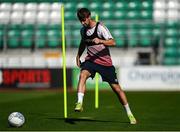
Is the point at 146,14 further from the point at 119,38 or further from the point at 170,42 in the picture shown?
the point at 119,38

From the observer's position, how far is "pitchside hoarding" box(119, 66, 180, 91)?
26938 millimetres

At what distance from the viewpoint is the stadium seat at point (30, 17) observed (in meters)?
31.8

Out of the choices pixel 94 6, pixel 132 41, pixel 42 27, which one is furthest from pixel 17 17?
pixel 132 41

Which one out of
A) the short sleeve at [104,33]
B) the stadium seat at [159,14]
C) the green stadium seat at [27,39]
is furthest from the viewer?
the stadium seat at [159,14]

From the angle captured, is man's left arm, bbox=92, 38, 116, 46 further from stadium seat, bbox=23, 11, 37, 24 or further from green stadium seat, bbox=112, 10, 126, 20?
stadium seat, bbox=23, 11, 37, 24

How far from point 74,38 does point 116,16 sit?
331 cm

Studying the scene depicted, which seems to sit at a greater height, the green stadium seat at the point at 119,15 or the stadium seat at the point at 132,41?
the green stadium seat at the point at 119,15

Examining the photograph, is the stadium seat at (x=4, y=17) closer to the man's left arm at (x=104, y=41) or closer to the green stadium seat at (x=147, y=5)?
the green stadium seat at (x=147, y=5)

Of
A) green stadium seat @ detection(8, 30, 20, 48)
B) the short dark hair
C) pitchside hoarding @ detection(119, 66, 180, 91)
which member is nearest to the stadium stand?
green stadium seat @ detection(8, 30, 20, 48)

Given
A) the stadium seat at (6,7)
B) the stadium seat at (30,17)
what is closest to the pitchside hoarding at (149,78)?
the stadium seat at (30,17)

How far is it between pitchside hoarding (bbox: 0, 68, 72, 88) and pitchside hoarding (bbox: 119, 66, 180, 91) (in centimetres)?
286

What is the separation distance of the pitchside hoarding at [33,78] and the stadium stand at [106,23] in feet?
7.49

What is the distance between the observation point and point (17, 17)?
3212 centimetres

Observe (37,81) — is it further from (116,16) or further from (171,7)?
(171,7)
